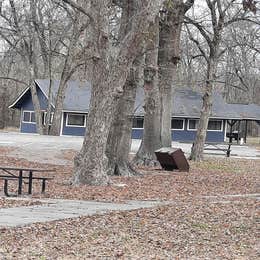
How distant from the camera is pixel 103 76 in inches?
639

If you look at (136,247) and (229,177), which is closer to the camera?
(136,247)

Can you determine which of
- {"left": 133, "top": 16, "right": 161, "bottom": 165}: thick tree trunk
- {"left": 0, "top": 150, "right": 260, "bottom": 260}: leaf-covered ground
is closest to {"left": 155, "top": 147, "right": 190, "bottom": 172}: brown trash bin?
{"left": 133, "top": 16, "right": 161, "bottom": 165}: thick tree trunk

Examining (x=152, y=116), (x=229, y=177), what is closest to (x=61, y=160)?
(x=152, y=116)

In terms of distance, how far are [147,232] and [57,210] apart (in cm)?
259

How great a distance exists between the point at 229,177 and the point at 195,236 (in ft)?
44.2

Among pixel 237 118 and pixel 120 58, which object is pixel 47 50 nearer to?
pixel 237 118

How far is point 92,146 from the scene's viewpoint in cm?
1650

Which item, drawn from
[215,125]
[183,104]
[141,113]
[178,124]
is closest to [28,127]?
[141,113]

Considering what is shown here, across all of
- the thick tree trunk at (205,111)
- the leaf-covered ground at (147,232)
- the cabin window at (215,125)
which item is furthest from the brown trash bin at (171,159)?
the cabin window at (215,125)

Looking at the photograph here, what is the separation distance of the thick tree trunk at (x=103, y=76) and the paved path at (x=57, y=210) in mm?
3053

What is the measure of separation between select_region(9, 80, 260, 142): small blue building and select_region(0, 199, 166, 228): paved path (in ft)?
139

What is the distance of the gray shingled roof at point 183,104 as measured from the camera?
56.5 metres

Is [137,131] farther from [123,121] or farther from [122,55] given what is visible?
[122,55]

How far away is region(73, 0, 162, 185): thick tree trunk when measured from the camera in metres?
16.1
